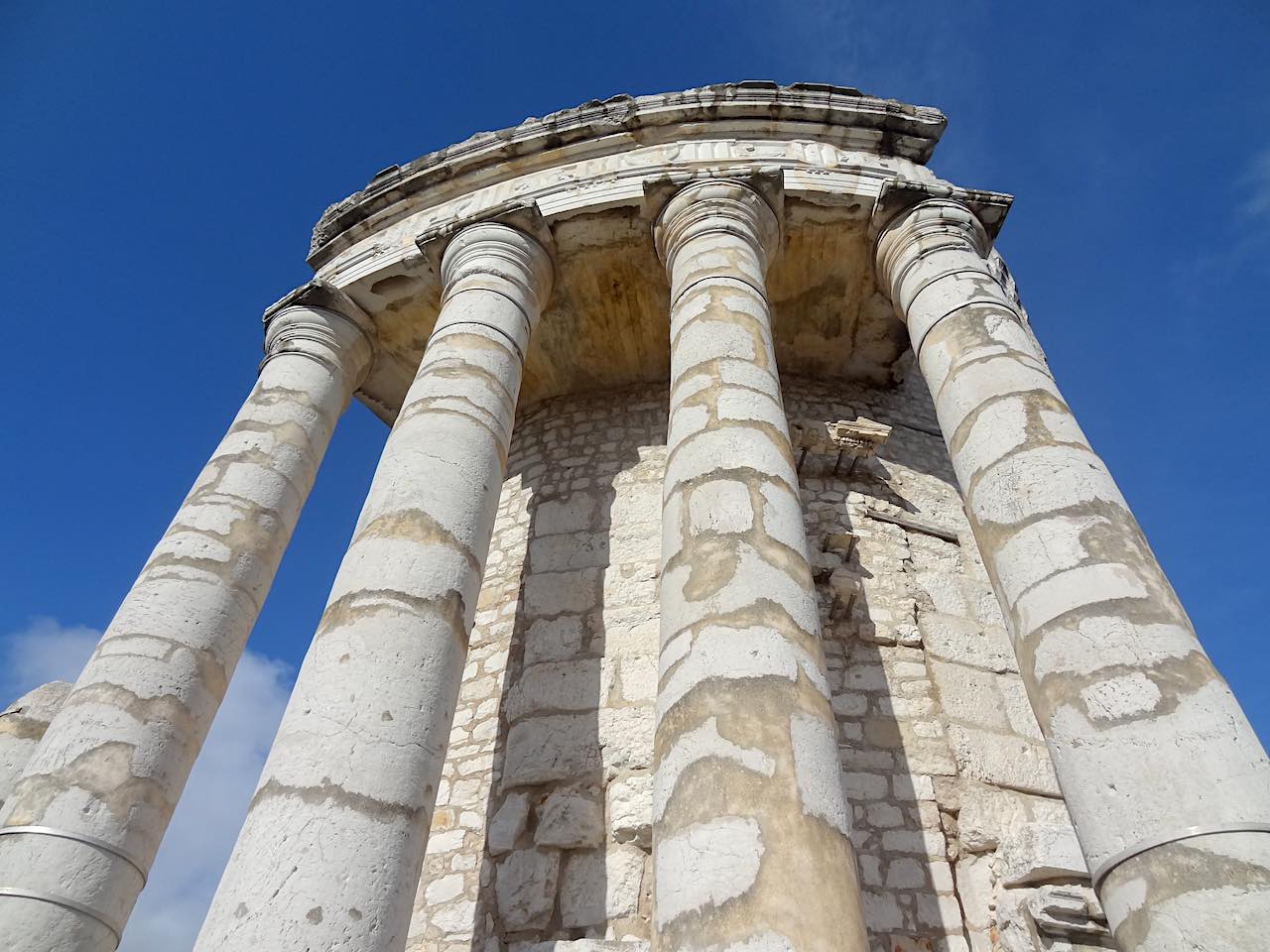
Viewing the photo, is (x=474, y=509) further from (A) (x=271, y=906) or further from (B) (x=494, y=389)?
(A) (x=271, y=906)

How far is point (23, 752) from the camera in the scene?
227 inches

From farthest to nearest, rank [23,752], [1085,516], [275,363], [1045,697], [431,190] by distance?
[431,190] < [275,363] < [23,752] < [1085,516] < [1045,697]

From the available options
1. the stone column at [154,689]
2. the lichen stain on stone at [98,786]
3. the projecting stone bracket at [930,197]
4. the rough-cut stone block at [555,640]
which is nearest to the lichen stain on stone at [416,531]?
the stone column at [154,689]

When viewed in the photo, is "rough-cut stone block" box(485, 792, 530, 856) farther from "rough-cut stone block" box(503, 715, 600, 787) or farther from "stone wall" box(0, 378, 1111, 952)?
"rough-cut stone block" box(503, 715, 600, 787)

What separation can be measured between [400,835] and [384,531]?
1.72 m

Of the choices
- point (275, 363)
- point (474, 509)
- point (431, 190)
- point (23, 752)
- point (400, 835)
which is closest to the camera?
point (400, 835)

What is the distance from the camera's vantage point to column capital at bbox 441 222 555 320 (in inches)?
275

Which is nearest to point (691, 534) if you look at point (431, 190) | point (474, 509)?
point (474, 509)

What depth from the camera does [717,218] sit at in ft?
22.9

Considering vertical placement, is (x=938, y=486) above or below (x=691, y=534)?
above

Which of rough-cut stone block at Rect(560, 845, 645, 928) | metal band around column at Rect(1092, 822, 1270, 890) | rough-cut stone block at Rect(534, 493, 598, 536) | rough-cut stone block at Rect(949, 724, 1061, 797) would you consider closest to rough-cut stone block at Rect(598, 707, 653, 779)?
rough-cut stone block at Rect(560, 845, 645, 928)

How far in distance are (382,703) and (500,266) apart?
4.39 meters

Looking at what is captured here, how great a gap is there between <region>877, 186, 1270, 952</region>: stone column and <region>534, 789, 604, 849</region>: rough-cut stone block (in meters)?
2.99

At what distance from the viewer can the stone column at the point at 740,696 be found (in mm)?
2912
